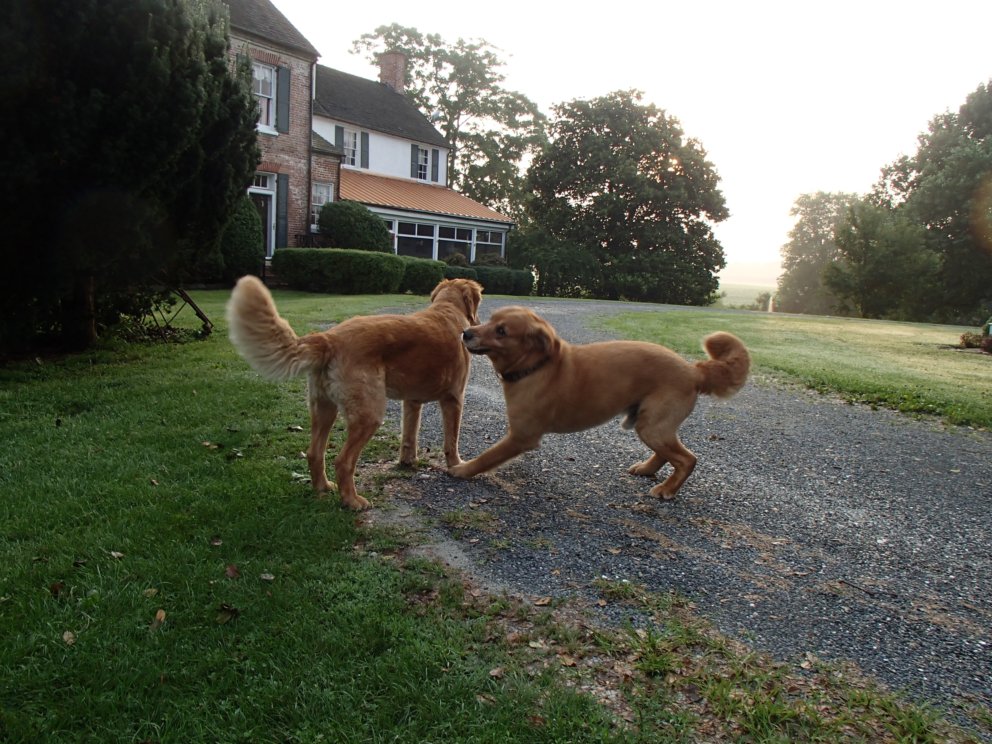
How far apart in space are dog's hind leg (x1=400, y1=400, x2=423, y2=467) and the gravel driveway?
10.4 inches

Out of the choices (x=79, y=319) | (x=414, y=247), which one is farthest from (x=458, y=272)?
(x=79, y=319)

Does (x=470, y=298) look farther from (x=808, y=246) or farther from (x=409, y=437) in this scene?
(x=808, y=246)

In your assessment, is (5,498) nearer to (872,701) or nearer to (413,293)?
(872,701)

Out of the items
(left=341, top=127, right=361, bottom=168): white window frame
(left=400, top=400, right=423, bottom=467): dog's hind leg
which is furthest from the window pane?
(left=400, top=400, right=423, bottom=467): dog's hind leg

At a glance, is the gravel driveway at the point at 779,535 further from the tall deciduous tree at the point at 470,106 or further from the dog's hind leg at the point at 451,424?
the tall deciduous tree at the point at 470,106

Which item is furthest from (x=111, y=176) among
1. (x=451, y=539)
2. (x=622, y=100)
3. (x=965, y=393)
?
(x=622, y=100)

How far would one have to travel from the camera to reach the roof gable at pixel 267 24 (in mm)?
22562

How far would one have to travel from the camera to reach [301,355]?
399cm

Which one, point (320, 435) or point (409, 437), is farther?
point (409, 437)

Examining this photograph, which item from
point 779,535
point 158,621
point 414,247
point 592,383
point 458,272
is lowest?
point 158,621

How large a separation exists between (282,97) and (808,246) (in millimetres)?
63030

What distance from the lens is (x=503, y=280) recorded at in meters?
29.3

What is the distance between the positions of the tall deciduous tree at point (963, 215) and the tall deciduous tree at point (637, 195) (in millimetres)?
13274

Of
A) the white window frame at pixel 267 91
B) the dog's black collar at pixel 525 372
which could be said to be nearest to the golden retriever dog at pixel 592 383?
the dog's black collar at pixel 525 372
